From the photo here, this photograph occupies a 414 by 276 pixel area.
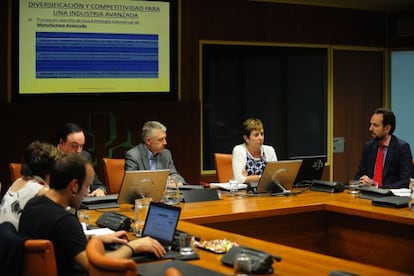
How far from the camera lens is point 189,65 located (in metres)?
7.52

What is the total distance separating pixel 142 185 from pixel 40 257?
164 centimetres

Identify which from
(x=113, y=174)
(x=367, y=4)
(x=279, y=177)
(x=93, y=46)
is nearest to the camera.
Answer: (x=279, y=177)

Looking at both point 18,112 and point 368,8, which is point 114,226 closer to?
point 18,112

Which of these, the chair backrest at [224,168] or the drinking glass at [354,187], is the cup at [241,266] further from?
the chair backrest at [224,168]

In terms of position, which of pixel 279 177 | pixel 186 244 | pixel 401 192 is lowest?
pixel 186 244

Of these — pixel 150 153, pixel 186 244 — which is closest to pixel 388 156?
pixel 150 153

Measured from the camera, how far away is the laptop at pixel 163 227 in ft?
10.8

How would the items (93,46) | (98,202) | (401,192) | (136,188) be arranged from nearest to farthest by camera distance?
(136,188) < (98,202) < (401,192) < (93,46)

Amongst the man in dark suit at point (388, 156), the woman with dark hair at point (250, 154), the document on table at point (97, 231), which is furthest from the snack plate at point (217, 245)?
the man in dark suit at point (388, 156)

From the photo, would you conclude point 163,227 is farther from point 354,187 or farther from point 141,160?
point 354,187

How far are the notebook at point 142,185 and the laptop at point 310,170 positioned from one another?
4.31ft

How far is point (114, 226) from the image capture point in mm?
3926

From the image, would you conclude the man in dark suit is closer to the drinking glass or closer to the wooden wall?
the drinking glass

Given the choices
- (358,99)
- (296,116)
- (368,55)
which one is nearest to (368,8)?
(368,55)
